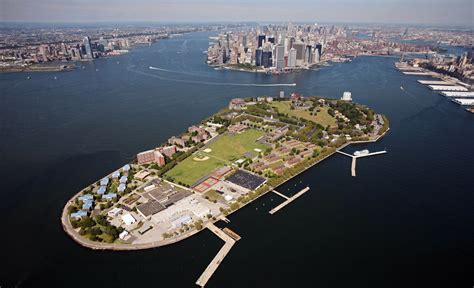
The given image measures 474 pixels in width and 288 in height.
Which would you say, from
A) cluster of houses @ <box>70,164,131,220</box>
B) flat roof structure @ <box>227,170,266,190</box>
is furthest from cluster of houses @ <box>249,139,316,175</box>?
cluster of houses @ <box>70,164,131,220</box>

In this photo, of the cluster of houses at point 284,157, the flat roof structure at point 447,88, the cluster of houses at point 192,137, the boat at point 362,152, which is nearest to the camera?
the cluster of houses at point 284,157

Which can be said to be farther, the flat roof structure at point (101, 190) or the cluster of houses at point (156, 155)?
the cluster of houses at point (156, 155)

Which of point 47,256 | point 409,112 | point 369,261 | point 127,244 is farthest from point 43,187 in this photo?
point 409,112

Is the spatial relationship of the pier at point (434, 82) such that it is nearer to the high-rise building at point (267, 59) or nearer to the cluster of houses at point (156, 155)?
the high-rise building at point (267, 59)

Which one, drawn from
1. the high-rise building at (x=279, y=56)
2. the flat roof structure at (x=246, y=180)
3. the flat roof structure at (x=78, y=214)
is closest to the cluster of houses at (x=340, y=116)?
the flat roof structure at (x=246, y=180)

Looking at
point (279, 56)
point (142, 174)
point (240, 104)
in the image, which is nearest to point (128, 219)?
point (142, 174)

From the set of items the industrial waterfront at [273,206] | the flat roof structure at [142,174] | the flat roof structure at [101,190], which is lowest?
the industrial waterfront at [273,206]

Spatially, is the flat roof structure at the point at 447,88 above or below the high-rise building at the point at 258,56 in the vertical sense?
below
